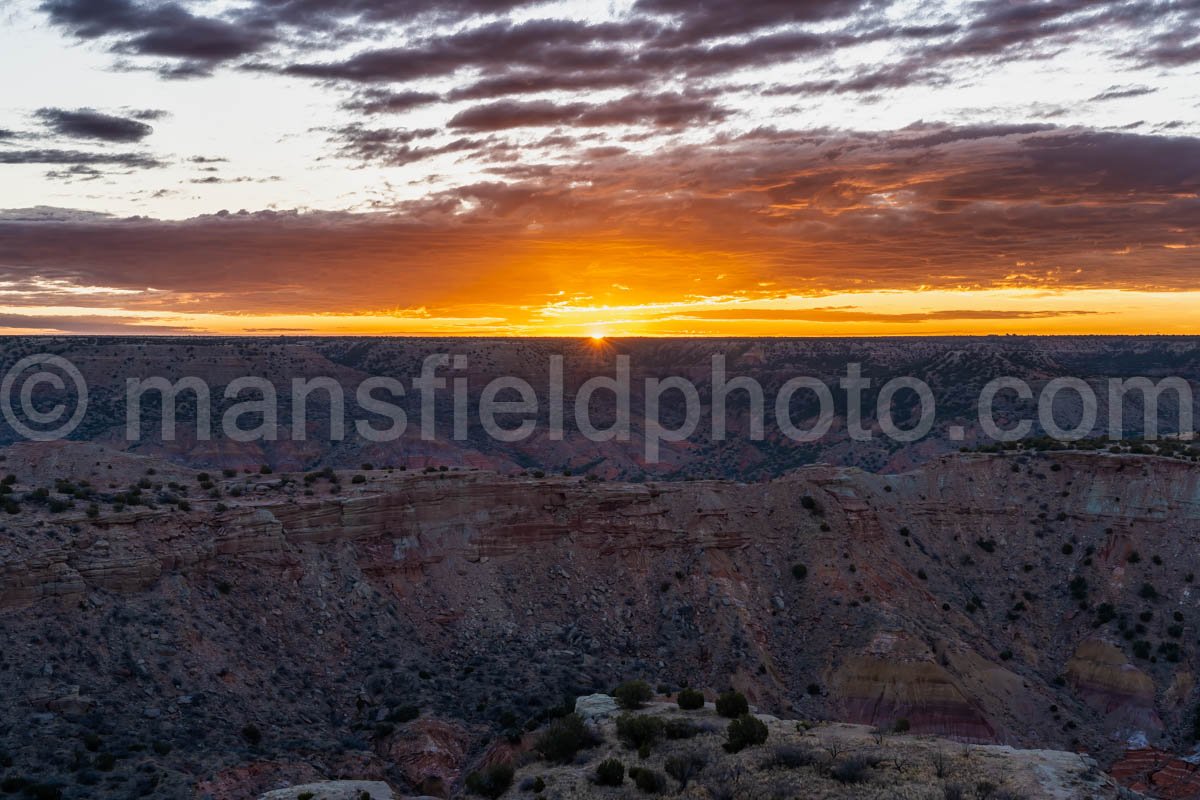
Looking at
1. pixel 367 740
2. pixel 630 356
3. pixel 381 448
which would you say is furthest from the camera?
pixel 630 356

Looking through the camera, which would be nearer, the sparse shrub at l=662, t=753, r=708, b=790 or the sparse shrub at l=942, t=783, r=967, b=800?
the sparse shrub at l=942, t=783, r=967, b=800

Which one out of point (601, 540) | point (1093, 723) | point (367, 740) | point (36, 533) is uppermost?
point (36, 533)

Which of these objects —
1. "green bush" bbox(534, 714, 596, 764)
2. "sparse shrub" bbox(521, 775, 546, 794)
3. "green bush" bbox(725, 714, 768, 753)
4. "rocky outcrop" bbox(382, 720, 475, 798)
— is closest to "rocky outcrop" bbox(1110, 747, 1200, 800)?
"green bush" bbox(725, 714, 768, 753)

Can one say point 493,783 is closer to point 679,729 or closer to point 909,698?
point 679,729

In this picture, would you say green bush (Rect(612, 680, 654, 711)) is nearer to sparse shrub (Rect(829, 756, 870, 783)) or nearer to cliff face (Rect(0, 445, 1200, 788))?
cliff face (Rect(0, 445, 1200, 788))

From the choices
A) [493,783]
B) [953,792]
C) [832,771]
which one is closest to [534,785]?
[493,783]

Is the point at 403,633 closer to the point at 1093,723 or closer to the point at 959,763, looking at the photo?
the point at 959,763

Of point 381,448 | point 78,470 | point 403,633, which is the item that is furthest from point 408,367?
point 403,633

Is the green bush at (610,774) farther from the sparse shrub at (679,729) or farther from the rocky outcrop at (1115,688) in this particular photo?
the rocky outcrop at (1115,688)
